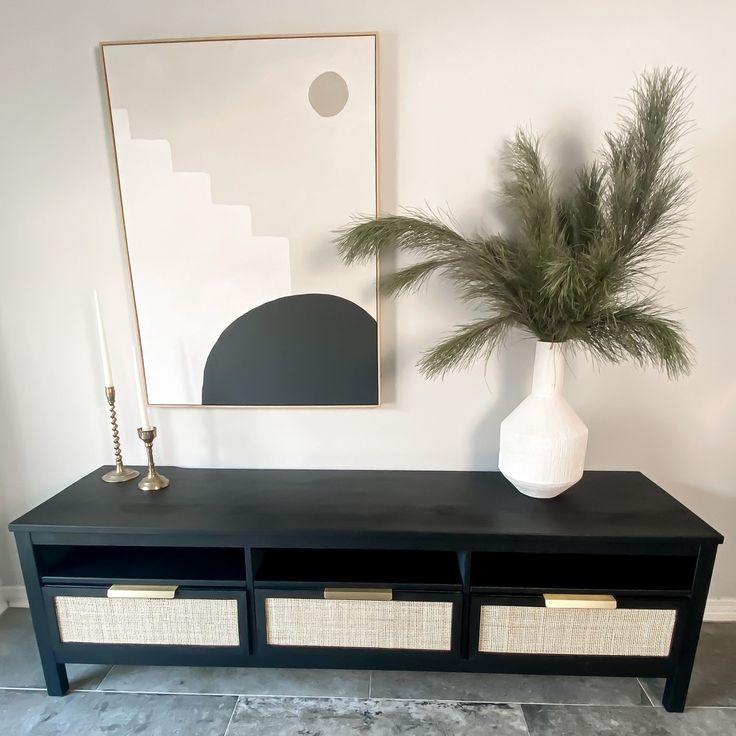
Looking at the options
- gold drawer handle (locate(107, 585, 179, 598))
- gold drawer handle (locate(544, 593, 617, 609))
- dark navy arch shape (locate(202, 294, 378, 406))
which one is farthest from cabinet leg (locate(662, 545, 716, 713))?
gold drawer handle (locate(107, 585, 179, 598))

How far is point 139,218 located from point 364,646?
60.3 inches

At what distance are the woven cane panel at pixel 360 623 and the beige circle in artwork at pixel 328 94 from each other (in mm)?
1479

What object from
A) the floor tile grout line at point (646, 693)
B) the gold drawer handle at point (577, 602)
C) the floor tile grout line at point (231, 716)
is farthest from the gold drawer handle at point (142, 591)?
the floor tile grout line at point (646, 693)

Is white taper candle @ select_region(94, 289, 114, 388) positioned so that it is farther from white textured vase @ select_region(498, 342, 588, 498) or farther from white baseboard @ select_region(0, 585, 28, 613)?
white textured vase @ select_region(498, 342, 588, 498)

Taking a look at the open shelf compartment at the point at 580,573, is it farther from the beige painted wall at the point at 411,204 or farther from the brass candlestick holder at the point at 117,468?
the brass candlestick holder at the point at 117,468

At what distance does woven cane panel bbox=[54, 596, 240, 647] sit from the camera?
138 centimetres

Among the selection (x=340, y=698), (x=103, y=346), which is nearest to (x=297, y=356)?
(x=103, y=346)

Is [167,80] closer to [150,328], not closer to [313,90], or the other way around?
[313,90]

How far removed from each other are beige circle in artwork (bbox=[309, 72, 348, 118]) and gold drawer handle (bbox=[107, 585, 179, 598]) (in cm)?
150

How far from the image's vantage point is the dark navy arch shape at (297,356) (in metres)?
1.61

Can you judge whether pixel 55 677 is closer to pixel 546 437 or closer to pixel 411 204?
pixel 546 437

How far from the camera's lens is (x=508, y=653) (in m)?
1.38

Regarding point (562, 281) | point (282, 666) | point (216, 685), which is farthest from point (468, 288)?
point (216, 685)

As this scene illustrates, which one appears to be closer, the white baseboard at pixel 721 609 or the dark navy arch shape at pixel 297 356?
the dark navy arch shape at pixel 297 356
